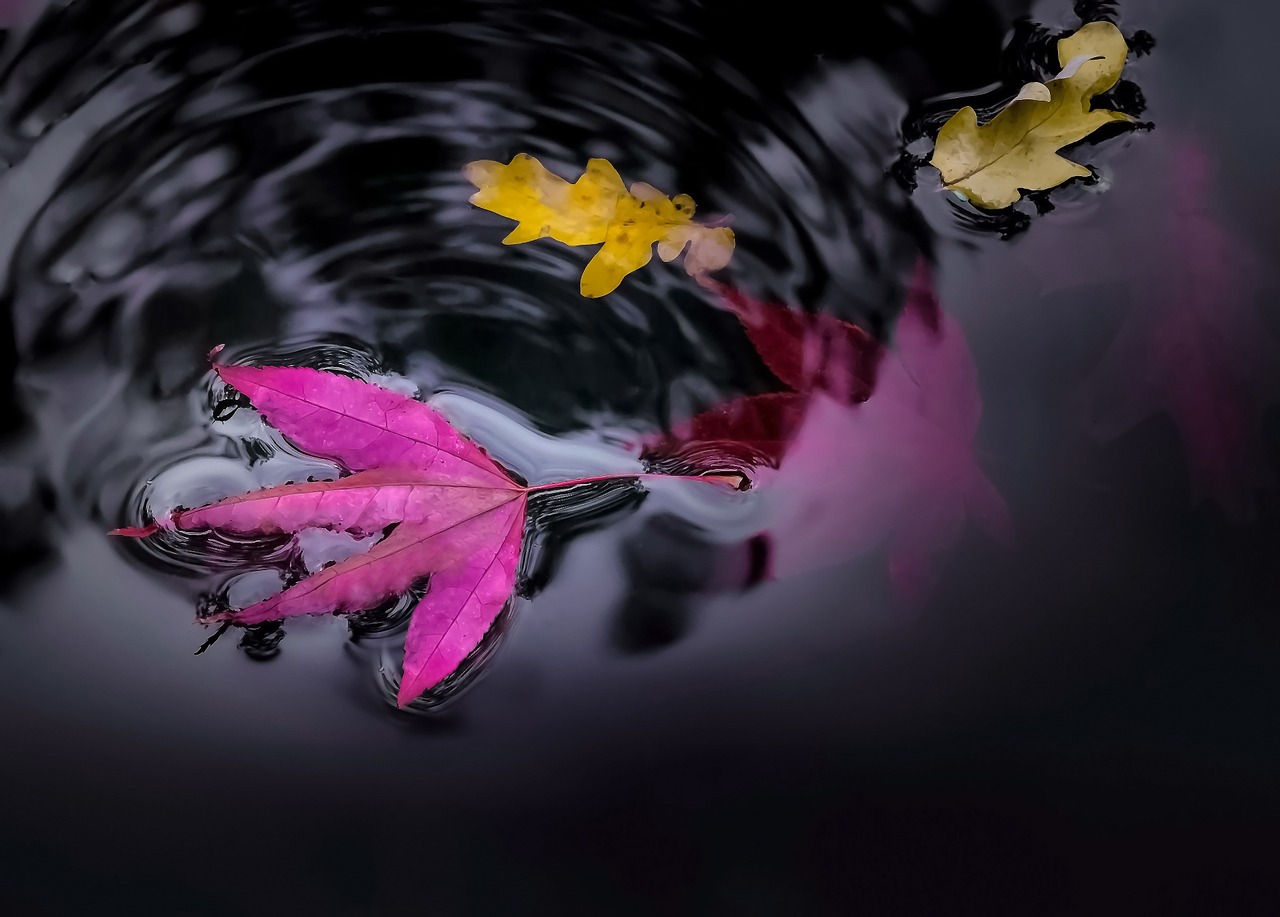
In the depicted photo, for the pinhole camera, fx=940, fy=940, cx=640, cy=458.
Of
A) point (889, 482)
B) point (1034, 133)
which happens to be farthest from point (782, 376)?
point (1034, 133)

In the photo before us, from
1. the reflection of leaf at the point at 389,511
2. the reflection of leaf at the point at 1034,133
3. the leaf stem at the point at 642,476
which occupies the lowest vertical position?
the reflection of leaf at the point at 389,511

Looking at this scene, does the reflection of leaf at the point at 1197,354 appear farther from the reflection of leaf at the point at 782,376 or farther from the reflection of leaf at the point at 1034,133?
the reflection of leaf at the point at 782,376

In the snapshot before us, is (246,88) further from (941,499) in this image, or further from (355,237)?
(941,499)

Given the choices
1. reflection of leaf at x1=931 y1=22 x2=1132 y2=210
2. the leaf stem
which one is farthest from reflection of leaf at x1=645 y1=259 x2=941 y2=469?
reflection of leaf at x1=931 y1=22 x2=1132 y2=210

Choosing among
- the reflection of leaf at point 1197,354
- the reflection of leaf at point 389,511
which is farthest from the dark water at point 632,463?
the reflection of leaf at point 389,511

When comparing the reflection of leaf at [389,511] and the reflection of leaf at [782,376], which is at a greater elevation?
the reflection of leaf at [782,376]

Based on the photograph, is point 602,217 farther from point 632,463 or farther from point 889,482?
point 889,482
